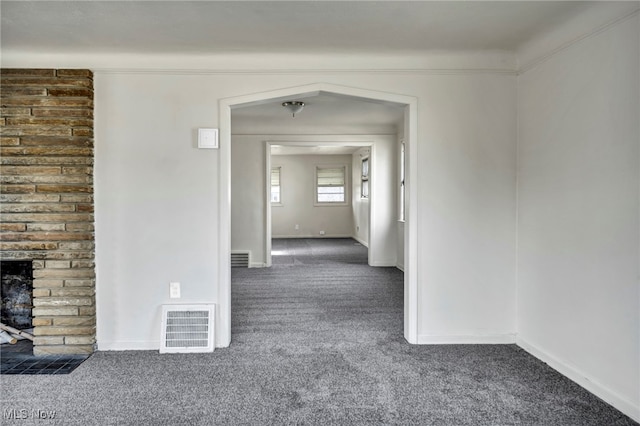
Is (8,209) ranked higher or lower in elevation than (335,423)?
higher

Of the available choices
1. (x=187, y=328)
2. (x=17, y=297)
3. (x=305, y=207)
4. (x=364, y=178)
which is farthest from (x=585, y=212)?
(x=305, y=207)

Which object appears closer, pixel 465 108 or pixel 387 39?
pixel 387 39

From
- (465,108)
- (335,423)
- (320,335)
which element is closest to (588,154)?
(465,108)

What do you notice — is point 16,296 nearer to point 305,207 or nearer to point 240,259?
point 240,259

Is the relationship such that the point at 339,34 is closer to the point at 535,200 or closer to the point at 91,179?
the point at 535,200

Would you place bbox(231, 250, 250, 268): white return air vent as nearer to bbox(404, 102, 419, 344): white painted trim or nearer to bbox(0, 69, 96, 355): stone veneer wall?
bbox(0, 69, 96, 355): stone veneer wall

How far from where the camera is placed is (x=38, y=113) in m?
3.05

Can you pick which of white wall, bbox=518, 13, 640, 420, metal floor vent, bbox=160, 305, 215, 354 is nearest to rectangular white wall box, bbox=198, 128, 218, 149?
metal floor vent, bbox=160, 305, 215, 354

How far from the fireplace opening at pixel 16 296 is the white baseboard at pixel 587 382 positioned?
3.99m

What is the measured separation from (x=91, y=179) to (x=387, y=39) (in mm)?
2360

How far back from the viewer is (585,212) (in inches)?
99.2

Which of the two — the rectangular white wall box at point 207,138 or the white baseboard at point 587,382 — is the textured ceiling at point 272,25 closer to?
the rectangular white wall box at point 207,138

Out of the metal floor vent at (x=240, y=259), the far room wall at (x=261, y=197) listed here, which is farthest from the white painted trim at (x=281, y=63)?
the metal floor vent at (x=240, y=259)

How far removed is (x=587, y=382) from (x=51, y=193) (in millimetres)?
3754
